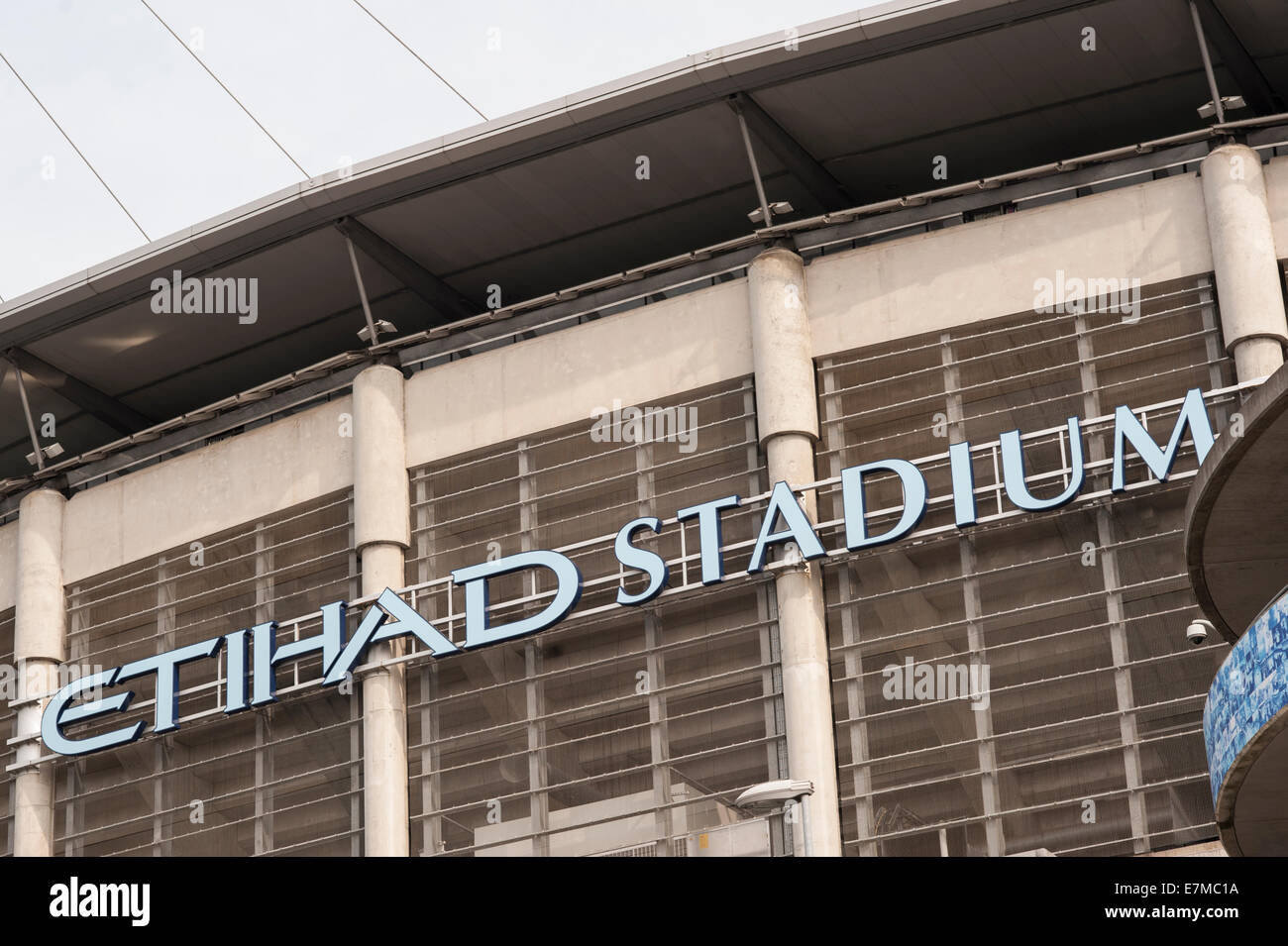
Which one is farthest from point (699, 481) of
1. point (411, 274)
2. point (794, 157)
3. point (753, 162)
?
point (411, 274)

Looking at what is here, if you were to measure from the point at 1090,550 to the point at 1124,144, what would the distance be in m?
9.42

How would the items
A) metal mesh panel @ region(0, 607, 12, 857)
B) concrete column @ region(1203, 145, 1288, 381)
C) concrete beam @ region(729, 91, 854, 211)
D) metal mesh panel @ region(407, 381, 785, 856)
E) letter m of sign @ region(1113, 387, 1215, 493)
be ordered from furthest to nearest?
metal mesh panel @ region(0, 607, 12, 857), concrete beam @ region(729, 91, 854, 211), metal mesh panel @ region(407, 381, 785, 856), concrete column @ region(1203, 145, 1288, 381), letter m of sign @ region(1113, 387, 1215, 493)

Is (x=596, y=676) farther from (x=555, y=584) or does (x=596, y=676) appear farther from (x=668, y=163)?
(x=668, y=163)

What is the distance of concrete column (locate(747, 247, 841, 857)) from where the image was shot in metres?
30.3

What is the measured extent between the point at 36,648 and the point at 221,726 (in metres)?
4.36

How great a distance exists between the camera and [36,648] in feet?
123

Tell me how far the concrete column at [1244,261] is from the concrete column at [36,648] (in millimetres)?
21985

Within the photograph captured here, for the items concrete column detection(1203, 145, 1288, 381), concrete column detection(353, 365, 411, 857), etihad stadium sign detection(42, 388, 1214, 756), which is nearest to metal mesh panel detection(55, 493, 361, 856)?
etihad stadium sign detection(42, 388, 1214, 756)

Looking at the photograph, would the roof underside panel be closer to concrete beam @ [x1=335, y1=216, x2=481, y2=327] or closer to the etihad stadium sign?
concrete beam @ [x1=335, y1=216, x2=481, y2=327]

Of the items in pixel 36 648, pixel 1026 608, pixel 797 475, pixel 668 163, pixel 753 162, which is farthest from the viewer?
pixel 36 648

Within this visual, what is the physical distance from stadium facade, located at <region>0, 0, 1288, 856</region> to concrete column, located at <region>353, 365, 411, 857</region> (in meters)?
0.09
